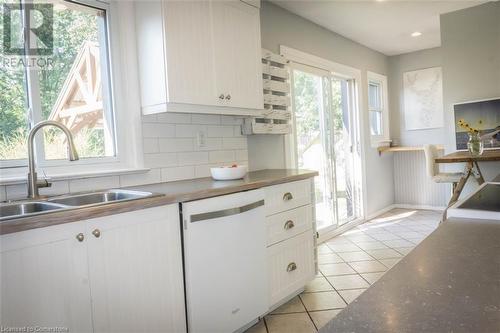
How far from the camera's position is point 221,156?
272 cm

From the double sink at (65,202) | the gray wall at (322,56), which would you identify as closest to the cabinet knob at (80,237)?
the double sink at (65,202)

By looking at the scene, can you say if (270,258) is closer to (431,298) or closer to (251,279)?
(251,279)

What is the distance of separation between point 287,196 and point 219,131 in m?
0.78

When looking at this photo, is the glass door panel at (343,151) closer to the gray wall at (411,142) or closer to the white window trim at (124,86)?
the gray wall at (411,142)

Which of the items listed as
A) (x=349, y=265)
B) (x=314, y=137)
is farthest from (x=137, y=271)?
(x=314, y=137)

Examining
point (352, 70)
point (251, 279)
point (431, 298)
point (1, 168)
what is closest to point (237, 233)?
point (251, 279)

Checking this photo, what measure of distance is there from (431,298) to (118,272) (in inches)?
48.3

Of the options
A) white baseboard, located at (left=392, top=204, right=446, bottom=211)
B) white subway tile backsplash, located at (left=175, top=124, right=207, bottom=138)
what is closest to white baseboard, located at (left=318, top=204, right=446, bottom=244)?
white baseboard, located at (left=392, top=204, right=446, bottom=211)

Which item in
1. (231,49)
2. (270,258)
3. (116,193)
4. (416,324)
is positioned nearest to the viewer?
(416,324)

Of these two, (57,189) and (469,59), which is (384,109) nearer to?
(469,59)

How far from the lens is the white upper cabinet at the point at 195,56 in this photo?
204 centimetres

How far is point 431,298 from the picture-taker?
1.72ft

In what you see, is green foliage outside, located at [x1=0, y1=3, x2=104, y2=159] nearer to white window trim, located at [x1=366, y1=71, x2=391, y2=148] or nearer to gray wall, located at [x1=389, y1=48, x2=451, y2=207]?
white window trim, located at [x1=366, y1=71, x2=391, y2=148]

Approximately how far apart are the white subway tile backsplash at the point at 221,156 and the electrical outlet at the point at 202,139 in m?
0.10
